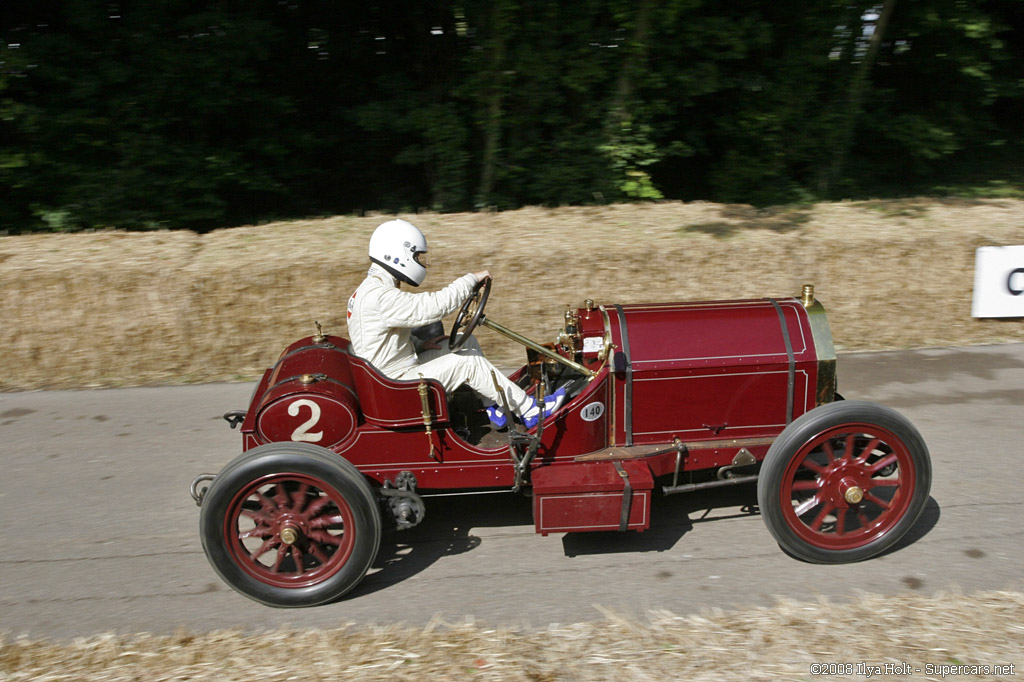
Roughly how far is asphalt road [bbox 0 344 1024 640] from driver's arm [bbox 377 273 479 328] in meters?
1.27

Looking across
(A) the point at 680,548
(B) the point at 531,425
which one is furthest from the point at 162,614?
(A) the point at 680,548

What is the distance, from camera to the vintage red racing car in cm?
398

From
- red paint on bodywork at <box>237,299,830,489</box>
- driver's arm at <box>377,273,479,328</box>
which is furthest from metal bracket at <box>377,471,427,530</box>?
driver's arm at <box>377,273,479,328</box>

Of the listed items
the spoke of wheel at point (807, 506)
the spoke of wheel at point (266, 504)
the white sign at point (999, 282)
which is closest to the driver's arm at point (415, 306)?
the spoke of wheel at point (266, 504)

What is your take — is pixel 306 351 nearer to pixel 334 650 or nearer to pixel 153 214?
pixel 334 650

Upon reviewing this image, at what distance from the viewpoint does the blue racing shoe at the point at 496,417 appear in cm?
455

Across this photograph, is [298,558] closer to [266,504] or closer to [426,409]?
[266,504]

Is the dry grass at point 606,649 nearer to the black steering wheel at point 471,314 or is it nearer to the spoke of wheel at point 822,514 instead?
the spoke of wheel at point 822,514

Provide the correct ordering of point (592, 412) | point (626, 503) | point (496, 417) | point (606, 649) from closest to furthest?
point (606, 649)
point (626, 503)
point (592, 412)
point (496, 417)

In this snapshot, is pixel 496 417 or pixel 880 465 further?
pixel 496 417

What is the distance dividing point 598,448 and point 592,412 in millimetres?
230

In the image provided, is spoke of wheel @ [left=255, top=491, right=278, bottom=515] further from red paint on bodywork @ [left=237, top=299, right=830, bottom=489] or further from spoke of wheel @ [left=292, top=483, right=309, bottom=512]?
red paint on bodywork @ [left=237, top=299, right=830, bottom=489]

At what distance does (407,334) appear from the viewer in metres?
4.47

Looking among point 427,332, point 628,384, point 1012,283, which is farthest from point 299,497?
point 1012,283
